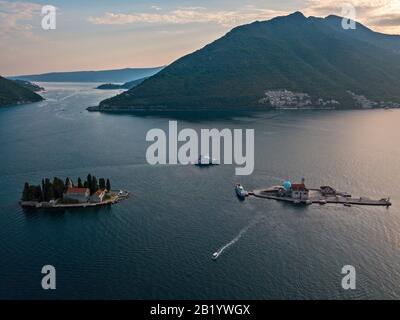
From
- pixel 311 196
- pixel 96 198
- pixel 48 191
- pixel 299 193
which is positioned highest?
pixel 48 191

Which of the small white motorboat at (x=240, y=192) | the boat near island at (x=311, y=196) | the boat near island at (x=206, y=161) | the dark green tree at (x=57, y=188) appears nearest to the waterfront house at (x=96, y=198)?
the dark green tree at (x=57, y=188)

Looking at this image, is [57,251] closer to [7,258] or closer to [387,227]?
[7,258]

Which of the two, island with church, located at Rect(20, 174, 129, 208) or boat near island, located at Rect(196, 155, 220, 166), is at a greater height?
boat near island, located at Rect(196, 155, 220, 166)

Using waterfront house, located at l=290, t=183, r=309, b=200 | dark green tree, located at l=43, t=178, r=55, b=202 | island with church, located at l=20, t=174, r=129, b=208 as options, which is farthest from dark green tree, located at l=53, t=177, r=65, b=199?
waterfront house, located at l=290, t=183, r=309, b=200

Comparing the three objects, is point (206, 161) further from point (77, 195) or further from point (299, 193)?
point (77, 195)

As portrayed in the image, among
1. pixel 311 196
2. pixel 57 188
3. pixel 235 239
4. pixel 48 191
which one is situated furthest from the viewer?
pixel 311 196

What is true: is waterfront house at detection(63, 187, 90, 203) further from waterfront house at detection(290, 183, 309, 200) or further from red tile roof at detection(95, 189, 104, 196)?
waterfront house at detection(290, 183, 309, 200)

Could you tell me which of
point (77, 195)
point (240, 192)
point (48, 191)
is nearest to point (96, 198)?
point (77, 195)
